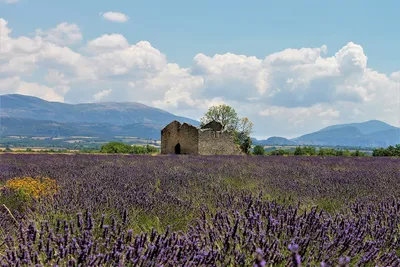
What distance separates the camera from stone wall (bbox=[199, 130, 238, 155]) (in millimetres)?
21328

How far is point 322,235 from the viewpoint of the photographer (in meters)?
2.16

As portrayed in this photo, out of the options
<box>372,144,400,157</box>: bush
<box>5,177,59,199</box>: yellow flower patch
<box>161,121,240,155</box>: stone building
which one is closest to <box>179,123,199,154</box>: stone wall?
<box>161,121,240,155</box>: stone building

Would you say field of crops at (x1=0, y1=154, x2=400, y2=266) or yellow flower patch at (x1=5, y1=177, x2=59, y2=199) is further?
yellow flower patch at (x1=5, y1=177, x2=59, y2=199)

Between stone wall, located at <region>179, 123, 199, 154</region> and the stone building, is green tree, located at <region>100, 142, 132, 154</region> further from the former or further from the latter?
stone wall, located at <region>179, 123, 199, 154</region>

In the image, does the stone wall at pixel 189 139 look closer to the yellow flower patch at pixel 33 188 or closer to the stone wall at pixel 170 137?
the stone wall at pixel 170 137

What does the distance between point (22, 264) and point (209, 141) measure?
65.7 ft

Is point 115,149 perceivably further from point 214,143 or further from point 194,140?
point 214,143

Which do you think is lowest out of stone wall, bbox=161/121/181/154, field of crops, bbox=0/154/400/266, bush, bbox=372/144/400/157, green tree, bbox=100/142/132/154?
field of crops, bbox=0/154/400/266

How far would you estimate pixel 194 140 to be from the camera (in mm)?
21156

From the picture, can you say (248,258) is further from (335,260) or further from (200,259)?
(335,260)

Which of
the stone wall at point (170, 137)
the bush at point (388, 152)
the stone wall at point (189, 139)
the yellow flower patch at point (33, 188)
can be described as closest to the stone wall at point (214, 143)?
the stone wall at point (189, 139)

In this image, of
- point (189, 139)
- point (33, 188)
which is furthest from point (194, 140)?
point (33, 188)

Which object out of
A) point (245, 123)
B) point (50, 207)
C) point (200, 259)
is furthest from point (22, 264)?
point (245, 123)

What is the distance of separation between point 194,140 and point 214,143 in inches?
55.9
